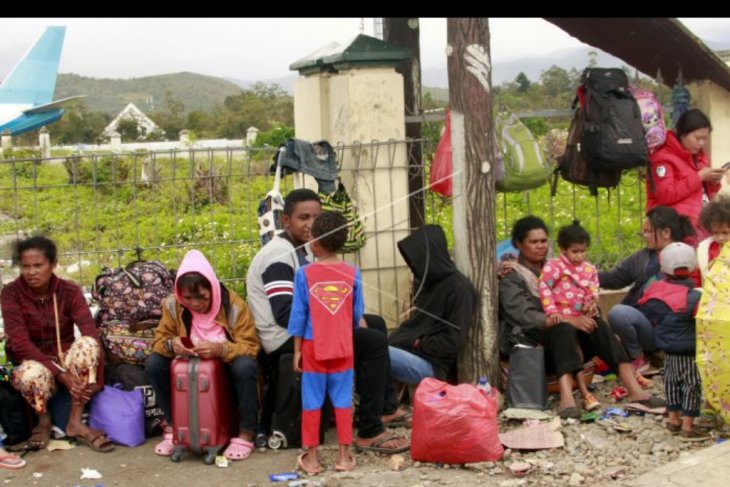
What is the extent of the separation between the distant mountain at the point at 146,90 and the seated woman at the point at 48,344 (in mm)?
91301

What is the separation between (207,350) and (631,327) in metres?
2.68

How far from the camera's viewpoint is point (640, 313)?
5.99 m

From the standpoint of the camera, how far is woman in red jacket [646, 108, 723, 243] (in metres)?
6.35

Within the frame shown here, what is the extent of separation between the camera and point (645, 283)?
6176 mm

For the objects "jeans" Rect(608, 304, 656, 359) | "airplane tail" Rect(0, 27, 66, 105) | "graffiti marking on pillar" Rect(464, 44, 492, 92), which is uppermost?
"airplane tail" Rect(0, 27, 66, 105)

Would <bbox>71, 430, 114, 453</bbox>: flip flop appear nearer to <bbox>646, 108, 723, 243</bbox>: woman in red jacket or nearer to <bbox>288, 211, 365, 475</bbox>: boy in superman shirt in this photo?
<bbox>288, 211, 365, 475</bbox>: boy in superman shirt

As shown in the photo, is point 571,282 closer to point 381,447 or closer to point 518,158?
point 518,158

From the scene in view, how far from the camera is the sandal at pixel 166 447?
5.19 metres

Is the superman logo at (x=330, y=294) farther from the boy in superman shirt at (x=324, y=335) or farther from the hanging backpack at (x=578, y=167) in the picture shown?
the hanging backpack at (x=578, y=167)

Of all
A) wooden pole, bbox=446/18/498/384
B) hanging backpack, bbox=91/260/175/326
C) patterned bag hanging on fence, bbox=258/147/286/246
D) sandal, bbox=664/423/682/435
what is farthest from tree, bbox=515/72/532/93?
sandal, bbox=664/423/682/435

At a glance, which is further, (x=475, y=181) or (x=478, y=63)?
(x=475, y=181)

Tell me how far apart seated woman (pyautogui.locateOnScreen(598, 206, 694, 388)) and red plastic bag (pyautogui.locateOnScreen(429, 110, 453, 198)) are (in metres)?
1.32

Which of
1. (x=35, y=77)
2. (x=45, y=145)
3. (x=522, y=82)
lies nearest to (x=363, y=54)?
(x=522, y=82)
